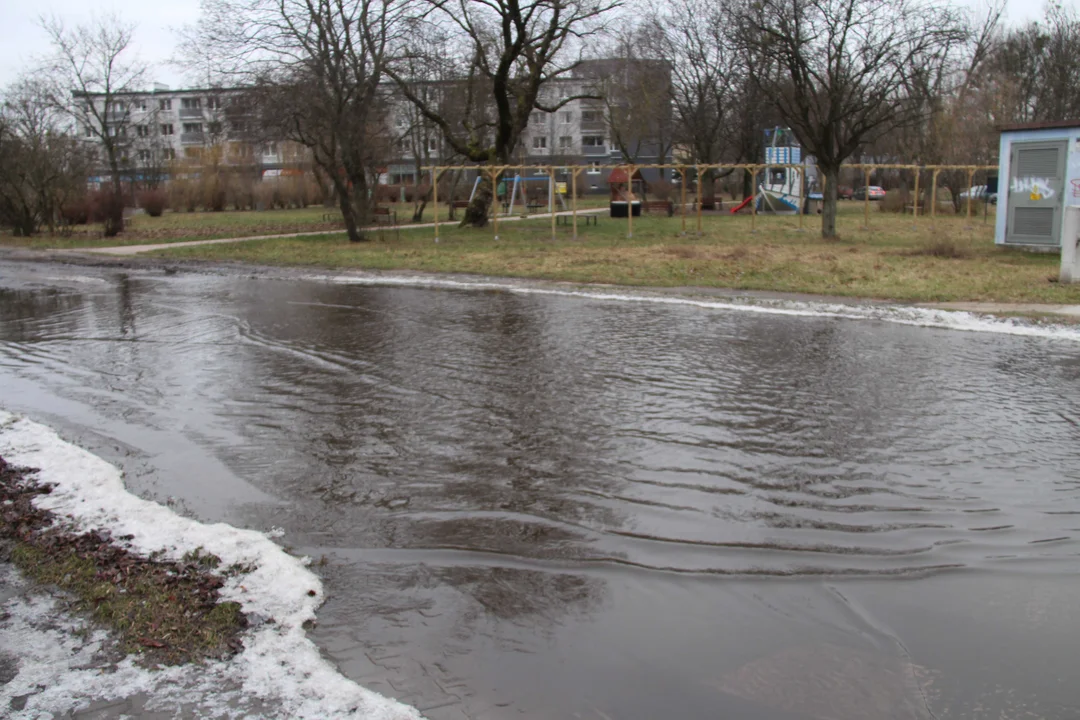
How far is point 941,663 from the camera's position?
4086 millimetres

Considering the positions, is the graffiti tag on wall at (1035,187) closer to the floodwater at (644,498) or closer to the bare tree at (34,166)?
the floodwater at (644,498)

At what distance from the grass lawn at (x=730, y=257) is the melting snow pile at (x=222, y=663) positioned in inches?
478

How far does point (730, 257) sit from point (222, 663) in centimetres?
1967

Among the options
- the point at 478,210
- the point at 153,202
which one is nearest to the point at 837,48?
the point at 478,210

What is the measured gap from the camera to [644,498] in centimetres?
602

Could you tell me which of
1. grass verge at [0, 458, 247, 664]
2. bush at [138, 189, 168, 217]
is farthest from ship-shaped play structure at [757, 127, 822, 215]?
grass verge at [0, 458, 247, 664]

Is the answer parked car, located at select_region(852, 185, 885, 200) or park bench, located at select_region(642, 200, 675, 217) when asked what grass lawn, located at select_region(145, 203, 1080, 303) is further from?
parked car, located at select_region(852, 185, 885, 200)

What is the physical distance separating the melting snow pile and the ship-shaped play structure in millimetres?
42607

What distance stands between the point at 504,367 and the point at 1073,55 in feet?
117

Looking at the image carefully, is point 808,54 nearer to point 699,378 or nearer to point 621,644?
point 699,378

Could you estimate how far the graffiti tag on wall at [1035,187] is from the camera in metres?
20.7

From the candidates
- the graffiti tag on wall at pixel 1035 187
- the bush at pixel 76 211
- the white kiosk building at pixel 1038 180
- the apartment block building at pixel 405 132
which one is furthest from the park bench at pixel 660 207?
the bush at pixel 76 211

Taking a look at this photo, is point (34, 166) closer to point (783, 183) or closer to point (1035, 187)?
point (1035, 187)

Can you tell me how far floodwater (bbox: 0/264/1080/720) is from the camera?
13.3 ft
